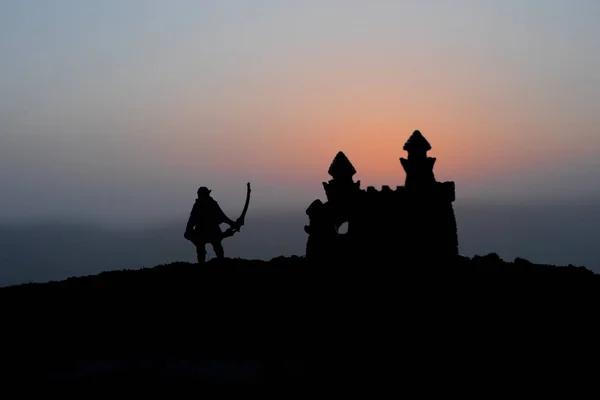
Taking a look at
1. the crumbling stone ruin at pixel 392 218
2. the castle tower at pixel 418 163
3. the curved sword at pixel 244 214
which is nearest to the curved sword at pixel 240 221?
the curved sword at pixel 244 214

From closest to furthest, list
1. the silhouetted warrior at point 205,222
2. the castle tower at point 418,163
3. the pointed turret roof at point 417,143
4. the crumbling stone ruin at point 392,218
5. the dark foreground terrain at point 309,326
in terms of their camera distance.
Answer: the dark foreground terrain at point 309,326
the crumbling stone ruin at point 392,218
the castle tower at point 418,163
the pointed turret roof at point 417,143
the silhouetted warrior at point 205,222

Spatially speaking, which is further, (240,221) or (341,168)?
(240,221)

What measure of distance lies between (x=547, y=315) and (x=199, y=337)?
27.6 ft

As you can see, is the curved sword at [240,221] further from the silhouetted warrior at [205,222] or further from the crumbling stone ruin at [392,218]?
the crumbling stone ruin at [392,218]

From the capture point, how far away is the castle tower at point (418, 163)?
1839 cm

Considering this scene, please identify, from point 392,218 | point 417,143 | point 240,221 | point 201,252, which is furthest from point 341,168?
point 201,252

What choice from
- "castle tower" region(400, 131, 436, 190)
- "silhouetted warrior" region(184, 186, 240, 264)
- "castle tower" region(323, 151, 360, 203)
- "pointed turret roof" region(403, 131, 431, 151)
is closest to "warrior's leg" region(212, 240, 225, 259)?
"silhouetted warrior" region(184, 186, 240, 264)

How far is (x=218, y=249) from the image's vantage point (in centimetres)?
2128

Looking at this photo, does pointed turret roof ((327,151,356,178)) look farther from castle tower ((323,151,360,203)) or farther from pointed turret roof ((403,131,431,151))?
pointed turret roof ((403,131,431,151))

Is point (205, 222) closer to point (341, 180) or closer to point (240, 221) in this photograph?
point (240, 221)

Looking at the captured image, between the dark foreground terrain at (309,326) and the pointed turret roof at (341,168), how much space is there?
2.70 meters

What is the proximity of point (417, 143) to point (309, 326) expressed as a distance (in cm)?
619

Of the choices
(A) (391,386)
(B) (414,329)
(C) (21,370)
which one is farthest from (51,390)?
(B) (414,329)

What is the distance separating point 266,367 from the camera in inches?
545
